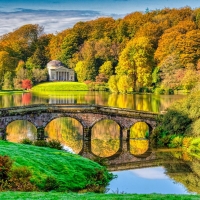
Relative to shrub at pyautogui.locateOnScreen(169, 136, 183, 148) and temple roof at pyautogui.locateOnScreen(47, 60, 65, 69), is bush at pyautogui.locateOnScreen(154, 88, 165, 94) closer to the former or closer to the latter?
temple roof at pyautogui.locateOnScreen(47, 60, 65, 69)

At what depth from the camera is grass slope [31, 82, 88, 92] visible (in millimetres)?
98619

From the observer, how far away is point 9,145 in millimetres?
26109

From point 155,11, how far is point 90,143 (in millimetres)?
80460

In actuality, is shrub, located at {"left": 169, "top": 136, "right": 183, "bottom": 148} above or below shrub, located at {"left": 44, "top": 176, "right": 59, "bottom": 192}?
below

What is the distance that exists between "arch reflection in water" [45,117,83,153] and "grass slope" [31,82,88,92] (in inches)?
1733

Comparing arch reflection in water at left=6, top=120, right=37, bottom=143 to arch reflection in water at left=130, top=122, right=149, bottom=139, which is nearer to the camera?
arch reflection in water at left=6, top=120, right=37, bottom=143

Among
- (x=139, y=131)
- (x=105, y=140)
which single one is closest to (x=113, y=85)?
(x=139, y=131)

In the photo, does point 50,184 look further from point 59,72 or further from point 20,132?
point 59,72

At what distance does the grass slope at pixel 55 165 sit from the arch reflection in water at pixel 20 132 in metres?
13.2

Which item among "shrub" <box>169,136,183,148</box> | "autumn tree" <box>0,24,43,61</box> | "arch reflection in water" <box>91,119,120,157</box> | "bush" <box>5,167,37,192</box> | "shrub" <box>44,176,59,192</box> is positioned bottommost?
"arch reflection in water" <box>91,119,120,157</box>

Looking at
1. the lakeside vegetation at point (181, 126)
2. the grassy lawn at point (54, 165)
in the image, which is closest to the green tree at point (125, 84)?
the lakeside vegetation at point (181, 126)

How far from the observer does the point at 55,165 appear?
2411 centimetres

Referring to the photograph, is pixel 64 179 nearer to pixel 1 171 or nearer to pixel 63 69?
pixel 1 171

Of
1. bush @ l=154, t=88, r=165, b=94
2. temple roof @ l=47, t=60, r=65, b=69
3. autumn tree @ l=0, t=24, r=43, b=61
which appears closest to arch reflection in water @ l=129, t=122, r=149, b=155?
bush @ l=154, t=88, r=165, b=94
